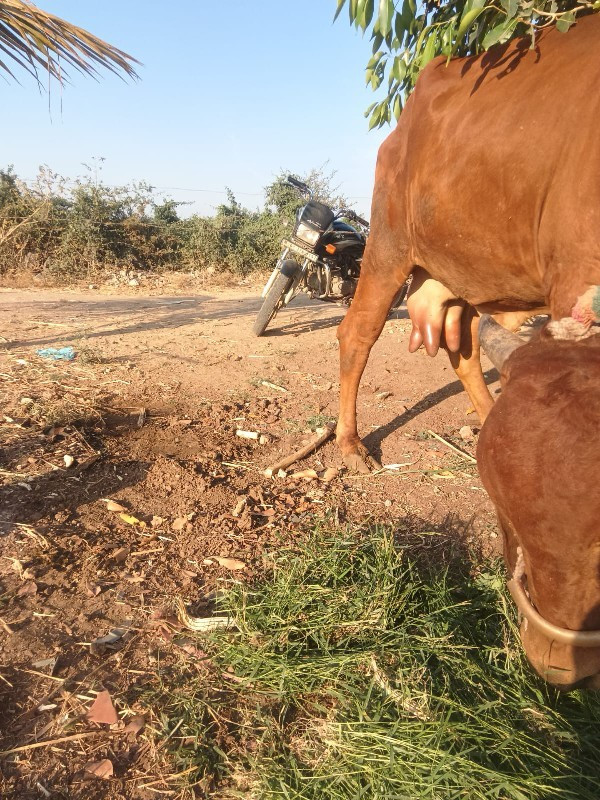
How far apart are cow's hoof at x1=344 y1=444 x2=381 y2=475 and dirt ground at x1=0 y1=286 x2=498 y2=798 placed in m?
0.11

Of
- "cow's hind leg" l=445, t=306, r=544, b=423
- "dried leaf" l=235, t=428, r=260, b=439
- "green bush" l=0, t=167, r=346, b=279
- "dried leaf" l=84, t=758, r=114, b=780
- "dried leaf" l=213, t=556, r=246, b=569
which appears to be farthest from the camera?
"green bush" l=0, t=167, r=346, b=279

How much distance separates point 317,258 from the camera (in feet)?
24.8

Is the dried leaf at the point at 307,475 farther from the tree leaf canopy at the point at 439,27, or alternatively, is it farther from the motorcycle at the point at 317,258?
the motorcycle at the point at 317,258

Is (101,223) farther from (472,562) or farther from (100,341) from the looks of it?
(472,562)

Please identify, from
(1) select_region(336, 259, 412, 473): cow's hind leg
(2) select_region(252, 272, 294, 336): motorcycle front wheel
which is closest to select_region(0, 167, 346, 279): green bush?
(2) select_region(252, 272, 294, 336): motorcycle front wheel

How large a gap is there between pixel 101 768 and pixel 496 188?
2808 mm

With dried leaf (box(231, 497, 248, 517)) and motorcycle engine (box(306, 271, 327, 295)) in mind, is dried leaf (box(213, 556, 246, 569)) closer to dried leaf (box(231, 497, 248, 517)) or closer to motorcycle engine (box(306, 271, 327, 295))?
dried leaf (box(231, 497, 248, 517))

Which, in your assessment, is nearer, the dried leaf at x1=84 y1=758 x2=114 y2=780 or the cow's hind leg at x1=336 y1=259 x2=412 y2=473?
the dried leaf at x1=84 y1=758 x2=114 y2=780

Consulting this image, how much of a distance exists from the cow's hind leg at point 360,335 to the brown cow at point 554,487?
6.94 ft

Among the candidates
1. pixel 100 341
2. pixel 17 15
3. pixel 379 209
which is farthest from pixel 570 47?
pixel 100 341

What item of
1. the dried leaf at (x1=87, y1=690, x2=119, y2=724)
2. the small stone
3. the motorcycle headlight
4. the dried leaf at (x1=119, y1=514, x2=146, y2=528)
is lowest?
the dried leaf at (x1=87, y1=690, x2=119, y2=724)

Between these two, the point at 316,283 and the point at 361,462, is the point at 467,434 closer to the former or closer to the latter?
the point at 361,462

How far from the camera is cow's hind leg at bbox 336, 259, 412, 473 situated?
155 inches

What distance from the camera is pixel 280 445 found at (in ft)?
14.4
